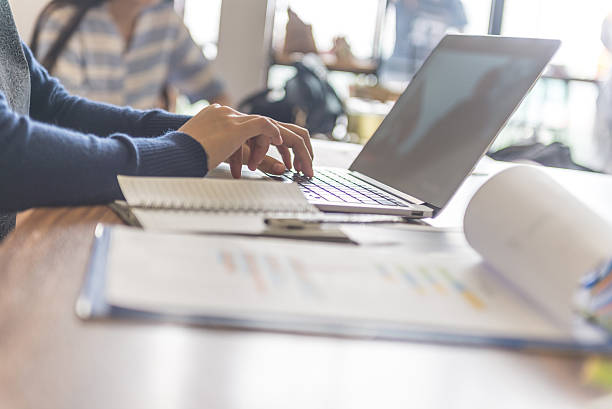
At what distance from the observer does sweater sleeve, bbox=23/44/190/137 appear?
111cm

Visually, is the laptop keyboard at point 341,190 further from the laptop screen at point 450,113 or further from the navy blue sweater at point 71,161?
the navy blue sweater at point 71,161

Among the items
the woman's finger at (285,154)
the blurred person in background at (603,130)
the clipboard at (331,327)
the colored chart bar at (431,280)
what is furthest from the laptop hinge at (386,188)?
the blurred person in background at (603,130)

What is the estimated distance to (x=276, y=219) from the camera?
68 cm

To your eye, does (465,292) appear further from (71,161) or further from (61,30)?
(61,30)

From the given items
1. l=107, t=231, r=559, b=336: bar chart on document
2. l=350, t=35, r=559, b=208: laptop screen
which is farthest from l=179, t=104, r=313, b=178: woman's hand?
l=107, t=231, r=559, b=336: bar chart on document

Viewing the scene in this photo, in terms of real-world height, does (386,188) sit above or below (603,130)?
above

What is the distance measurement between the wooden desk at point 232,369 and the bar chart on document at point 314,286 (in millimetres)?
24

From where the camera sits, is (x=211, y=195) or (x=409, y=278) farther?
(x=211, y=195)

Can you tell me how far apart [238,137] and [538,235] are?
0.41 m

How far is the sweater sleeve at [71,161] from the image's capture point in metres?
0.66

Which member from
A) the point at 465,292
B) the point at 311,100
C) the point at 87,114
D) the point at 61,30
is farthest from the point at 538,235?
the point at 311,100

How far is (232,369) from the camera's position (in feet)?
1.25

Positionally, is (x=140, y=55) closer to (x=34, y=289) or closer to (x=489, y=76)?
(x=489, y=76)

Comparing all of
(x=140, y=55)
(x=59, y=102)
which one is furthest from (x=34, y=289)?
(x=140, y=55)
